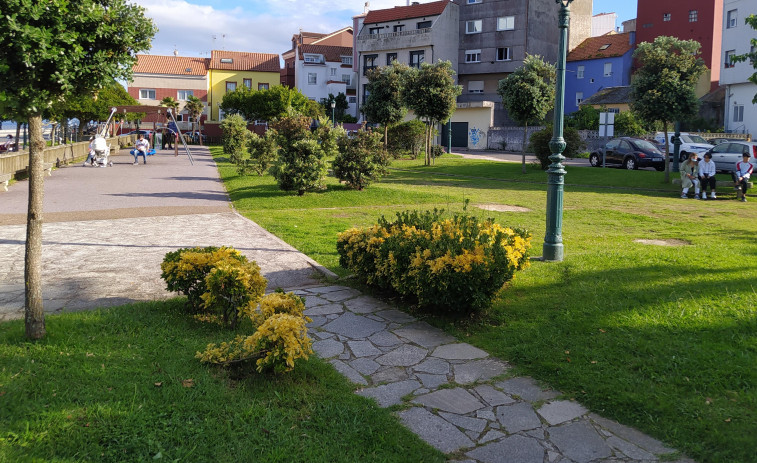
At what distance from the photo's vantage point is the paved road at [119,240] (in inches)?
269

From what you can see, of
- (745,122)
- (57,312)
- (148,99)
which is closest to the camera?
(57,312)

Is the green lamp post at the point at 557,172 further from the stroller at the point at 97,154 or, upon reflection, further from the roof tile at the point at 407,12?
the roof tile at the point at 407,12

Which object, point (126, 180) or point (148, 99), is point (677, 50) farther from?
point (148, 99)

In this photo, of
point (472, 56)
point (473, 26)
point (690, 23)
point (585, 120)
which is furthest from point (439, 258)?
point (473, 26)

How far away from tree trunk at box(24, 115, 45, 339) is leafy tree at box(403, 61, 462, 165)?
26.3 metres

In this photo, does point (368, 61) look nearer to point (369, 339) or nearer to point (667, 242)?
point (667, 242)

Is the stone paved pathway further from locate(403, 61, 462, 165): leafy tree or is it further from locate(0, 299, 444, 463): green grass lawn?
locate(403, 61, 462, 165): leafy tree

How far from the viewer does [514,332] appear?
555 cm

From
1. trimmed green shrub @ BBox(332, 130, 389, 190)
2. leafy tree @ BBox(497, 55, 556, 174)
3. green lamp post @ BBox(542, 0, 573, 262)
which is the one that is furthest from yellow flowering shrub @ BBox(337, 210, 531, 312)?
leafy tree @ BBox(497, 55, 556, 174)

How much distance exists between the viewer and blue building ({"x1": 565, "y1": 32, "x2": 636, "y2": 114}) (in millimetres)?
53500

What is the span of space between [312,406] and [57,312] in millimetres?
3252

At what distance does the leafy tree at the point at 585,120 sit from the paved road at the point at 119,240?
34.7 meters

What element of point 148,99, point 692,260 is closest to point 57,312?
point 692,260

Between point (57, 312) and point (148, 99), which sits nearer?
point (57, 312)
